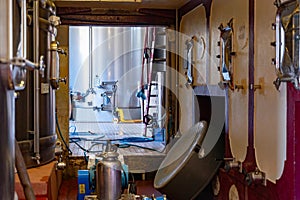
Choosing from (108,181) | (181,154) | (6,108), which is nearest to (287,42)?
(108,181)

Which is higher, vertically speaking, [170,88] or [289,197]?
[170,88]

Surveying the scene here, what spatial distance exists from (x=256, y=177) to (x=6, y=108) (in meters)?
1.83

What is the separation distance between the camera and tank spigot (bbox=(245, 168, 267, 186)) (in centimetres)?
275

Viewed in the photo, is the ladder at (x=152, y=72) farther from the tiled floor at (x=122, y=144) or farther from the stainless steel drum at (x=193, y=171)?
the stainless steel drum at (x=193, y=171)

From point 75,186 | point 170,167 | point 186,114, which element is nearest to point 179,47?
point 186,114

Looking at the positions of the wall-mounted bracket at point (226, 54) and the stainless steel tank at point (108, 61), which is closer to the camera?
the wall-mounted bracket at point (226, 54)

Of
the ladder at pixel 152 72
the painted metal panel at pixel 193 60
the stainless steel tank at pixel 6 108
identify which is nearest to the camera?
the stainless steel tank at pixel 6 108

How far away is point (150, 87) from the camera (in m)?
6.45

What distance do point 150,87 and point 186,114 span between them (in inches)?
63.4

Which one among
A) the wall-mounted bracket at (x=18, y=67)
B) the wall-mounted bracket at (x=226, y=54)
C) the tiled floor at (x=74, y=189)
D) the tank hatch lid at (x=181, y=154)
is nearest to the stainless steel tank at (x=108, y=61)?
the tiled floor at (x=74, y=189)

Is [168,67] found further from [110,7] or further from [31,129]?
[31,129]

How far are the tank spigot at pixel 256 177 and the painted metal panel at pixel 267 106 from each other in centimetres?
3

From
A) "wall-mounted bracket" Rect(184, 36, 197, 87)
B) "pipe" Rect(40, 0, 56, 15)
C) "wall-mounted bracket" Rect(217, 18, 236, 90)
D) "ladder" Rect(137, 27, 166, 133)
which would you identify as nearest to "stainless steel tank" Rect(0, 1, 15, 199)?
"pipe" Rect(40, 0, 56, 15)

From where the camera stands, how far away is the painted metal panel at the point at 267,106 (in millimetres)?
2498
